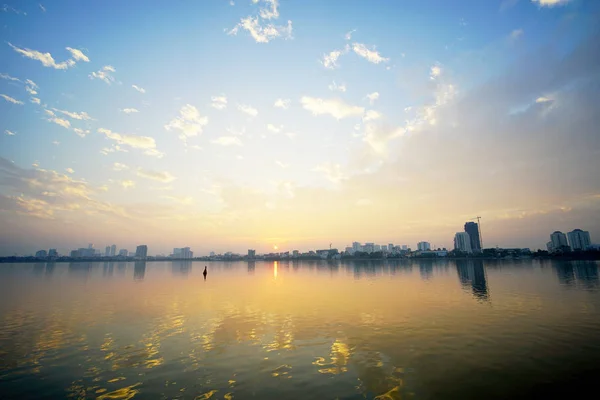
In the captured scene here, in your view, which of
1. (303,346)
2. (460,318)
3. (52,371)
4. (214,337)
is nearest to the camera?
(52,371)

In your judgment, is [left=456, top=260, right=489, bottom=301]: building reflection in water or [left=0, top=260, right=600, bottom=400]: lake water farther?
[left=456, top=260, right=489, bottom=301]: building reflection in water

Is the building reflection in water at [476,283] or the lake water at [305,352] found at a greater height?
the lake water at [305,352]

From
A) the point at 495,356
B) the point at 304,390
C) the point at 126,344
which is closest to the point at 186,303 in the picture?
the point at 126,344

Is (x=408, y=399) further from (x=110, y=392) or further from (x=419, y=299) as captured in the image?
(x=419, y=299)

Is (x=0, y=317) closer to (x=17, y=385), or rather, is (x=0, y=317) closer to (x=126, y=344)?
(x=126, y=344)

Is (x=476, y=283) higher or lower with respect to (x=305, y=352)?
lower

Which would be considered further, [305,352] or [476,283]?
[476,283]

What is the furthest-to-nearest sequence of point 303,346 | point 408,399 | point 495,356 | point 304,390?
point 303,346 → point 495,356 → point 304,390 → point 408,399

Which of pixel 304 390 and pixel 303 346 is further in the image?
pixel 303 346

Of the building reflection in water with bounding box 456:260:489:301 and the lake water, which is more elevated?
the lake water

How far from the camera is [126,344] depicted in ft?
78.1

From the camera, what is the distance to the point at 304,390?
14883mm

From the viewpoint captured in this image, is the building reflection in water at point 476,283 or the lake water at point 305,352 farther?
the building reflection in water at point 476,283

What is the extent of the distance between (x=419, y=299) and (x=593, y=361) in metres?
27.5
